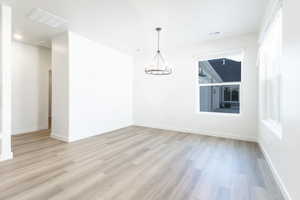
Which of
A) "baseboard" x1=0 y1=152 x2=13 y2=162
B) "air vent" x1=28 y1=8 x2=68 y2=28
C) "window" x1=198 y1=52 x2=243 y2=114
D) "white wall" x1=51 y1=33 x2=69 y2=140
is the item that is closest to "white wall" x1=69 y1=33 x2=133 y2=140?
"white wall" x1=51 y1=33 x2=69 y2=140

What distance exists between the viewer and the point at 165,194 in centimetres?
171

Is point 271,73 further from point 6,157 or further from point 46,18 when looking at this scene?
point 6,157

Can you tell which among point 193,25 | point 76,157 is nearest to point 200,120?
point 193,25

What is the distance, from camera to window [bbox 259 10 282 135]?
2.30 metres

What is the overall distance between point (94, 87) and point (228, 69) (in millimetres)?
4109

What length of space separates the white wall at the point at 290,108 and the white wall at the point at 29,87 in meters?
6.07

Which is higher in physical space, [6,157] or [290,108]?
[290,108]

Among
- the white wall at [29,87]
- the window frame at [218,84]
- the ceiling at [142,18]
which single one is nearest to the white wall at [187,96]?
the window frame at [218,84]

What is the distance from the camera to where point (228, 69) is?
14.6 ft

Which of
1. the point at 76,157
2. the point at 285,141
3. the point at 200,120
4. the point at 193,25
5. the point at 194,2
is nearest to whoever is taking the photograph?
the point at 285,141

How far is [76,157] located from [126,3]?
9.70 feet

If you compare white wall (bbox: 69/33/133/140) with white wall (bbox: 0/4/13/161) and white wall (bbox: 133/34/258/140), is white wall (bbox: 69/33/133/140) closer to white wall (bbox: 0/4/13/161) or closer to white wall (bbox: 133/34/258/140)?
white wall (bbox: 133/34/258/140)

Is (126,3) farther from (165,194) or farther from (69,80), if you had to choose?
(165,194)

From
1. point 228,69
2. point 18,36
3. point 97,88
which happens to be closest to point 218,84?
point 228,69
